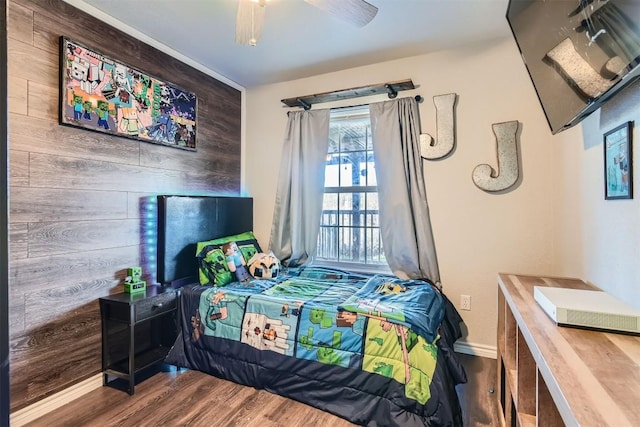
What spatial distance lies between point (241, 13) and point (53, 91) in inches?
48.3

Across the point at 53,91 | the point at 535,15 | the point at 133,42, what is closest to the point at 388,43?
the point at 535,15

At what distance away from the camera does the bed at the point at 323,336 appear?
1677mm

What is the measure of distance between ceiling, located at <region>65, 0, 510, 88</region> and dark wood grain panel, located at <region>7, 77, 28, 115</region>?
632 millimetres

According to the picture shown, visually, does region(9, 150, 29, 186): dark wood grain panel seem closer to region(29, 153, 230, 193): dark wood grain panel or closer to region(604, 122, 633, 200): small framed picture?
region(29, 153, 230, 193): dark wood grain panel

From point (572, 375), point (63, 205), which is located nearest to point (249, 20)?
point (63, 205)

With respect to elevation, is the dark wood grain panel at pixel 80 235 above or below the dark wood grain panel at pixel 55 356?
above

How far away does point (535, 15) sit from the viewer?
139 centimetres

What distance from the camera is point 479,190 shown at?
255 cm

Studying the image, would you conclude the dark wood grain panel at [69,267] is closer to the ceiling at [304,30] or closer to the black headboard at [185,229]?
the black headboard at [185,229]

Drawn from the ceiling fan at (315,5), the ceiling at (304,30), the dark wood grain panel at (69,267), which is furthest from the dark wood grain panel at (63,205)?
the ceiling fan at (315,5)

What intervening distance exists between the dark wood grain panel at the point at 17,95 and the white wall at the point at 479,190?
2.47 metres

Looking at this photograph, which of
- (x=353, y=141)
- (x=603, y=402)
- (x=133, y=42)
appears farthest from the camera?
(x=353, y=141)

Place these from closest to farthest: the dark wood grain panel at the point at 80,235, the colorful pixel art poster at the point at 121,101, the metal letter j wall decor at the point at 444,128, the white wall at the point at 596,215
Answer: the white wall at the point at 596,215
the dark wood grain panel at the point at 80,235
the colorful pixel art poster at the point at 121,101
the metal letter j wall decor at the point at 444,128

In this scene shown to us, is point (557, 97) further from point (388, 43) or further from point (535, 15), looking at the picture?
point (388, 43)
